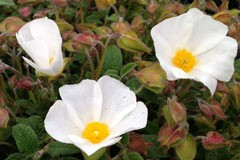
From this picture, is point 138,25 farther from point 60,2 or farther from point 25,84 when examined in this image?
point 25,84

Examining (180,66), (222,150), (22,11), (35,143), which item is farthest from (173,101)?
(22,11)

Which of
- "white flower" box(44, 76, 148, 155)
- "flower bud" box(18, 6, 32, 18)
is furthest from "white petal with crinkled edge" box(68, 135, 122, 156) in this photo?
"flower bud" box(18, 6, 32, 18)

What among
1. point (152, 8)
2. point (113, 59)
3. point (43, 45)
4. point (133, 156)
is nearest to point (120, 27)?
point (113, 59)

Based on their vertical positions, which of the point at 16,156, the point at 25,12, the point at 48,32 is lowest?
the point at 16,156

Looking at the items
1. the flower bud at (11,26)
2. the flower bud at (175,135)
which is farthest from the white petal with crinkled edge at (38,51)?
the flower bud at (175,135)

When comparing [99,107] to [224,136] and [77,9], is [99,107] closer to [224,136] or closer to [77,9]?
[224,136]

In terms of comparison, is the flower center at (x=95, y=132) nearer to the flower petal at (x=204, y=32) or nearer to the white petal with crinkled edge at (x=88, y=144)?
the white petal with crinkled edge at (x=88, y=144)
